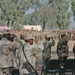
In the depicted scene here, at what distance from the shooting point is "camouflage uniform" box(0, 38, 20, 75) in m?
10.4

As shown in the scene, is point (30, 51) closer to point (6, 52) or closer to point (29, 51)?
point (29, 51)

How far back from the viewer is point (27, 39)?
30.9 ft

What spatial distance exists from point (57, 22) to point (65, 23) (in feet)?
8.48

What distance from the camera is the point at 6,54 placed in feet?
34.2

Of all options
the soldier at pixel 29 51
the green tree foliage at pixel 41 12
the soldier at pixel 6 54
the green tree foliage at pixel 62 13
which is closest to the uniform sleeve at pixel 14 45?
the soldier at pixel 6 54

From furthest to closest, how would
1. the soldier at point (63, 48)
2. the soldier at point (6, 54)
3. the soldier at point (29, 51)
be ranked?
the soldier at point (63, 48)
the soldier at point (6, 54)
the soldier at point (29, 51)

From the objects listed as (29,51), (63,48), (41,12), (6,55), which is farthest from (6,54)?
(41,12)

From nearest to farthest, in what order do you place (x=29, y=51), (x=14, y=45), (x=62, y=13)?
1. (x=29, y=51)
2. (x=14, y=45)
3. (x=62, y=13)

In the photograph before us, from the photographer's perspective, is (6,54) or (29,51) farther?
(6,54)

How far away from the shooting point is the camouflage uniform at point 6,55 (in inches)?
408

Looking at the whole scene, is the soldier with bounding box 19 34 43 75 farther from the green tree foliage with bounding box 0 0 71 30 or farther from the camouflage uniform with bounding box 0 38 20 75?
the green tree foliage with bounding box 0 0 71 30

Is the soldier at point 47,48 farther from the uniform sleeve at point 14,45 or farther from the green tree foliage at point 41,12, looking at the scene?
the green tree foliage at point 41,12

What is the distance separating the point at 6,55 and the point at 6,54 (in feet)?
0.09

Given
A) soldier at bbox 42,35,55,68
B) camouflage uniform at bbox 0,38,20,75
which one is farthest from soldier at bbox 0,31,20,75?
soldier at bbox 42,35,55,68
